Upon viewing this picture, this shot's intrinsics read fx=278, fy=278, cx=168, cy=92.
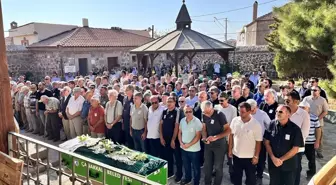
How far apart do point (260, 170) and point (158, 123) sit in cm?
208

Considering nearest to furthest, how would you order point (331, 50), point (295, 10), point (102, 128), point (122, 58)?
point (102, 128) < point (331, 50) < point (295, 10) < point (122, 58)

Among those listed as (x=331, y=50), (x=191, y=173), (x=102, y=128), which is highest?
(x=331, y=50)

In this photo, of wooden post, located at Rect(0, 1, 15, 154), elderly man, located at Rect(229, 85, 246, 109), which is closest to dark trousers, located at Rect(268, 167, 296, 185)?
elderly man, located at Rect(229, 85, 246, 109)

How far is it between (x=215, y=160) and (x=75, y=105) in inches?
148

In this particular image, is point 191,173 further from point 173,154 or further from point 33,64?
point 33,64

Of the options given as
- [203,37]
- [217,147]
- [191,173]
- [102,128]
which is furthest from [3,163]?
[203,37]

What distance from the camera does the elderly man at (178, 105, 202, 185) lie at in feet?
15.6

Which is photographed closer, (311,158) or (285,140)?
(285,140)

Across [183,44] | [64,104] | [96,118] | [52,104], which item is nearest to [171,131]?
[96,118]

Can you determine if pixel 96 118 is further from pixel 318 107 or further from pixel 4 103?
pixel 318 107

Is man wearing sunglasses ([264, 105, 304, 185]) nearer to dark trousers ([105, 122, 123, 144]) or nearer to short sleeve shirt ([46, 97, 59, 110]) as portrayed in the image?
dark trousers ([105, 122, 123, 144])

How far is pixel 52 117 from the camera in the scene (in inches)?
293

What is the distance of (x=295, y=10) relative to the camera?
41.5ft

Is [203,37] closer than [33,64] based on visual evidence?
Yes
